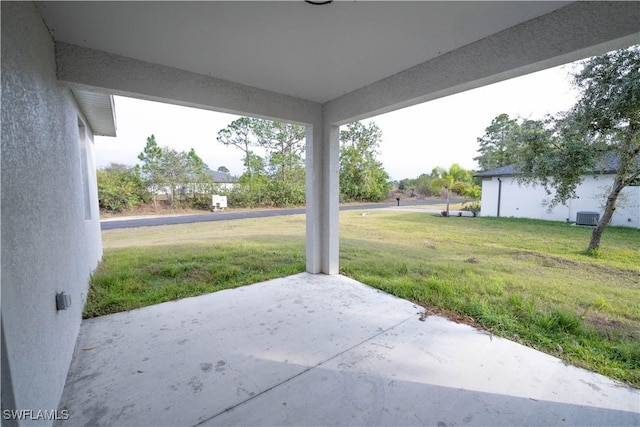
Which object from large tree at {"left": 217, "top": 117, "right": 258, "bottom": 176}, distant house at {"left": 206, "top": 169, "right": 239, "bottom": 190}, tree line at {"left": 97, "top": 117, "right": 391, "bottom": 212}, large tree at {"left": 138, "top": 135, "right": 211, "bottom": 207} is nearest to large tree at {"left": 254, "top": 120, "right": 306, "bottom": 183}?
tree line at {"left": 97, "top": 117, "right": 391, "bottom": 212}

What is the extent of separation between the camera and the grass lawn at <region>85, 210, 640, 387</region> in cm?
238

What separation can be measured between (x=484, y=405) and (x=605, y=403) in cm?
77

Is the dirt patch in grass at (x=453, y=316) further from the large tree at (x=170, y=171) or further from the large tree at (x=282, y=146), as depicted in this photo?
the large tree at (x=282, y=146)

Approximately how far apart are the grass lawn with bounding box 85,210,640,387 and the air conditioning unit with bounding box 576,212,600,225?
1.20 feet

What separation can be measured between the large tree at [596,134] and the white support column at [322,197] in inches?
158

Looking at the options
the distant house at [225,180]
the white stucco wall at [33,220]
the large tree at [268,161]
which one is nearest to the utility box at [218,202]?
the large tree at [268,161]

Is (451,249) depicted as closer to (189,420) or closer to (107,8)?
(189,420)

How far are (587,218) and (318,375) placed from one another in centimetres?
873

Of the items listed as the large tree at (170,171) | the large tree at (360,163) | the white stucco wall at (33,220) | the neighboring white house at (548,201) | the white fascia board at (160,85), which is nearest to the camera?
the white stucco wall at (33,220)

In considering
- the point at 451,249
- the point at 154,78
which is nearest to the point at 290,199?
the point at 451,249

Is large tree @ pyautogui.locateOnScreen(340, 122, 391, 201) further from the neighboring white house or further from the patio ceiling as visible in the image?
the patio ceiling

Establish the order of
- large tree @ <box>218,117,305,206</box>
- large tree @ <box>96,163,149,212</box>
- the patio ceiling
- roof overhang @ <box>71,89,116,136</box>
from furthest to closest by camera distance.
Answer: large tree @ <box>218,117,305,206</box> → large tree @ <box>96,163,149,212</box> → roof overhang @ <box>71,89,116,136</box> → the patio ceiling

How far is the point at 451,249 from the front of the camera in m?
5.94

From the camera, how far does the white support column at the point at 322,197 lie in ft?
12.8
